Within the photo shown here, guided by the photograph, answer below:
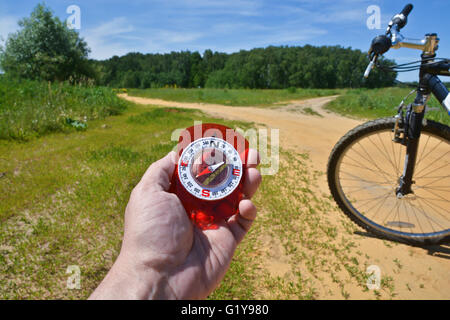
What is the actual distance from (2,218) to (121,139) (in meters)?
4.18

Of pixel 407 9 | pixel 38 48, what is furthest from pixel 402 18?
pixel 38 48

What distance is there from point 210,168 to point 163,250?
63 cm

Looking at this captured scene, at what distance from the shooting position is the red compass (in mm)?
1811

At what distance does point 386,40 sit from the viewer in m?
2.90

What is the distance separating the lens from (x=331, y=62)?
6519 centimetres

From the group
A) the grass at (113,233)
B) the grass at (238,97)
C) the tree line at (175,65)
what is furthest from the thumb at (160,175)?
the tree line at (175,65)

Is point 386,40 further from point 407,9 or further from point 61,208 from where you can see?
point 61,208

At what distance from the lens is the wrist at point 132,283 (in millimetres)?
1384

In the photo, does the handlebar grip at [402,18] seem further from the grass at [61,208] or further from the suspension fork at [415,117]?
the grass at [61,208]

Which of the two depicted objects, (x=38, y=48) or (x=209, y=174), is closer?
(x=209, y=174)

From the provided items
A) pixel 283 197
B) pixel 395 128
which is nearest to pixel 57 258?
pixel 283 197

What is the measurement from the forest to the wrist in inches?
2292

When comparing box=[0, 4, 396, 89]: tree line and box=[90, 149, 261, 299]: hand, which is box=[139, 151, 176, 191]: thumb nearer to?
box=[90, 149, 261, 299]: hand
